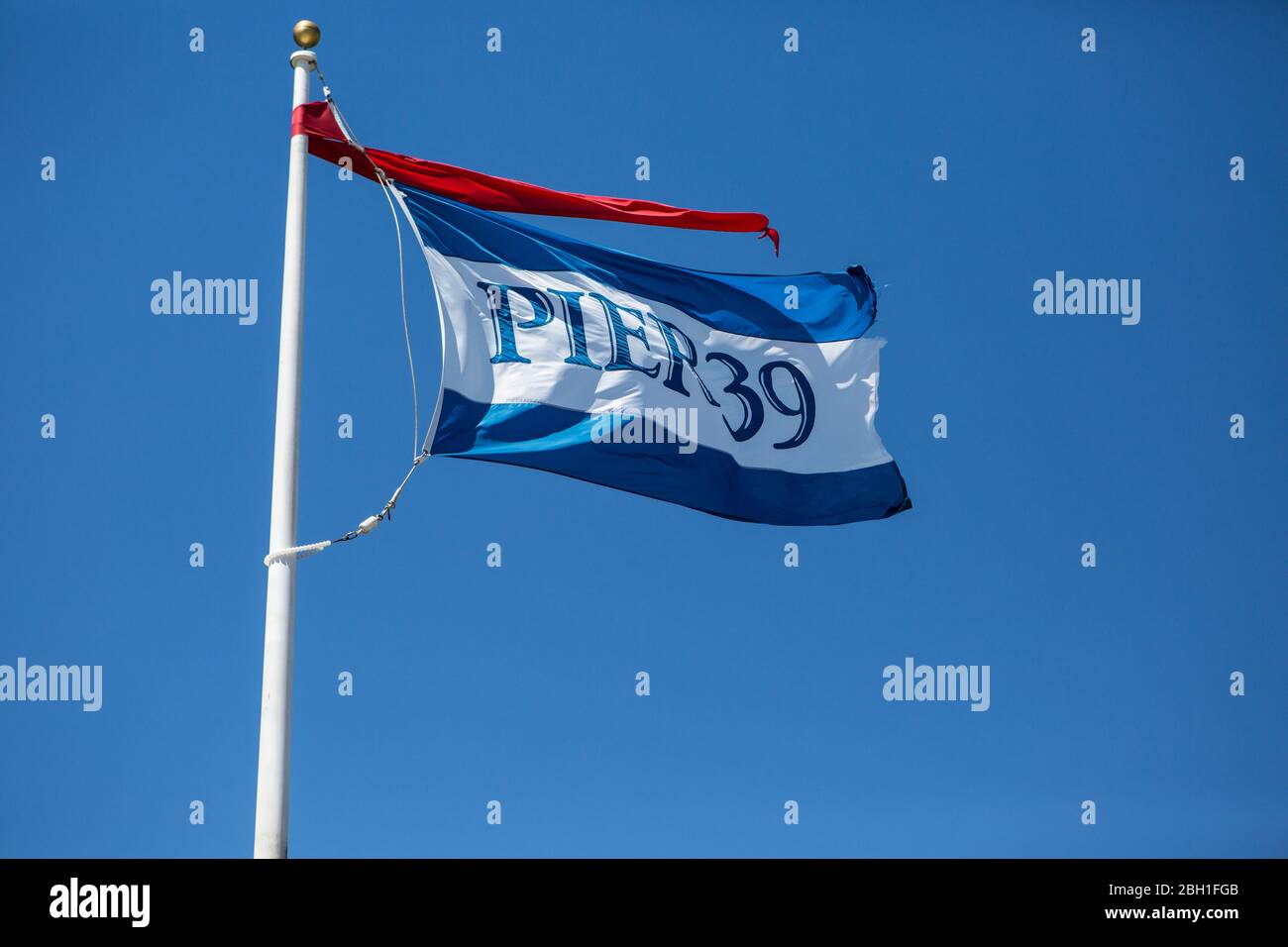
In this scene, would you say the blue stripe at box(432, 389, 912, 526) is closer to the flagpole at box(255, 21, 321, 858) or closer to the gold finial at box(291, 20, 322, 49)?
the flagpole at box(255, 21, 321, 858)

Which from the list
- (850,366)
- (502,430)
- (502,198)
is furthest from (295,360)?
(850,366)

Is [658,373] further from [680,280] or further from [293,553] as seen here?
[293,553]

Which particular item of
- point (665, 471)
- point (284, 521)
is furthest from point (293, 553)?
point (665, 471)

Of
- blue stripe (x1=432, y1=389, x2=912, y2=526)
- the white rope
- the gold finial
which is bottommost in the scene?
the white rope

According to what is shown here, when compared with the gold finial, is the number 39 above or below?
below

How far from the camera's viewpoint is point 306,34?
40.7ft

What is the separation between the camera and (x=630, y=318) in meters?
14.1

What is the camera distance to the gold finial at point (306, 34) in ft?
40.7

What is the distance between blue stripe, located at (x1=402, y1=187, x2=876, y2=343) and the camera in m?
13.4

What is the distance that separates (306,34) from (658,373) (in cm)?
446

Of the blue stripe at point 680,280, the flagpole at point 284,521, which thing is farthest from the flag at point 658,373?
the flagpole at point 284,521

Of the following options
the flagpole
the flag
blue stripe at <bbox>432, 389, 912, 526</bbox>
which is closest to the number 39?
the flag

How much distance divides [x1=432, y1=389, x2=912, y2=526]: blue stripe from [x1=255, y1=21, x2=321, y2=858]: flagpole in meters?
1.34

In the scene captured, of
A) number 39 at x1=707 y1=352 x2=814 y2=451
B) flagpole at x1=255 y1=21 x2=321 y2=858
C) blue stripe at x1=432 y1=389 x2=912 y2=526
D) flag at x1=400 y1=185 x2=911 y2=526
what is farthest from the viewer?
number 39 at x1=707 y1=352 x2=814 y2=451
